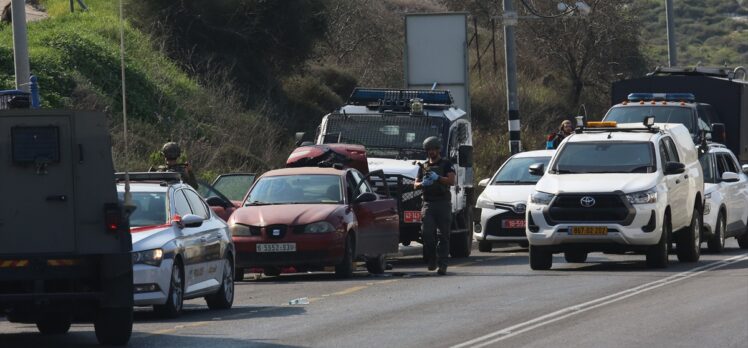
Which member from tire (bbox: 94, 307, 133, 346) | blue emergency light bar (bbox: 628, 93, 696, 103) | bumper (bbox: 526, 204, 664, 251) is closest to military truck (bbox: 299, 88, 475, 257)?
bumper (bbox: 526, 204, 664, 251)

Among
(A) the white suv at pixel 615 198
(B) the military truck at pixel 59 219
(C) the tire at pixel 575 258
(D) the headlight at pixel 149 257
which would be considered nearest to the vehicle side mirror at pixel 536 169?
(A) the white suv at pixel 615 198

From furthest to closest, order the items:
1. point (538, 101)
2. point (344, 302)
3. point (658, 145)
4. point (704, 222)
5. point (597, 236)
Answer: point (538, 101) < point (704, 222) < point (658, 145) < point (597, 236) < point (344, 302)

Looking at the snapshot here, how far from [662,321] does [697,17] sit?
11610 cm

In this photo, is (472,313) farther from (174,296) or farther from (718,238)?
(718,238)

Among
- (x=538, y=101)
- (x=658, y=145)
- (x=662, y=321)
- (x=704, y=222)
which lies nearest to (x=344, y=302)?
(x=662, y=321)

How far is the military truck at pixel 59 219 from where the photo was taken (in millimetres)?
12578

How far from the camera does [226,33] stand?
38.4 metres

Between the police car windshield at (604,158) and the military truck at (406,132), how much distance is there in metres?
3.21

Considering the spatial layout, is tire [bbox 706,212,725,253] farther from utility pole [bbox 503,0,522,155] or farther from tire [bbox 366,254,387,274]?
utility pole [bbox 503,0,522,155]

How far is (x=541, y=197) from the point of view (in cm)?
2153

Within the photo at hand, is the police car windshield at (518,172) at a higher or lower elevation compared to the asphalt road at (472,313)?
higher

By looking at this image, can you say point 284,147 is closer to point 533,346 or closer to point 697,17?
point 533,346

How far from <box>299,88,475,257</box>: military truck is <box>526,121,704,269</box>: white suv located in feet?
10.3

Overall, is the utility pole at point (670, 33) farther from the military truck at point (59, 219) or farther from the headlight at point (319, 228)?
the military truck at point (59, 219)
